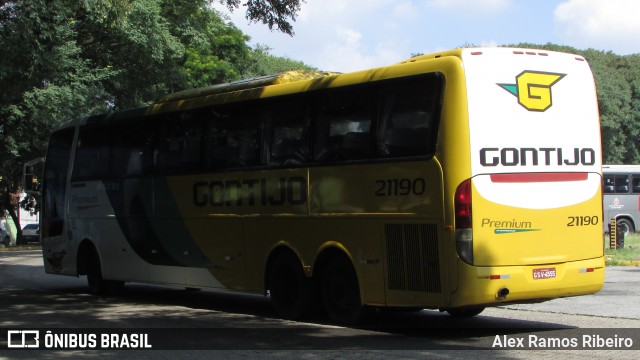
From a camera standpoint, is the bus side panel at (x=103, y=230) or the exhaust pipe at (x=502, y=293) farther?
the bus side panel at (x=103, y=230)

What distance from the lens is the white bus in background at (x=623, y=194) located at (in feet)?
129

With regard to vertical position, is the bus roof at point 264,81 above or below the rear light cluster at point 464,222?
above

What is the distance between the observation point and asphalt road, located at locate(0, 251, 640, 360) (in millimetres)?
9812

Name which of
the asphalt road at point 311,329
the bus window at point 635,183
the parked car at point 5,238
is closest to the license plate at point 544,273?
the asphalt road at point 311,329

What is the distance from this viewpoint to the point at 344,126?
40.0 ft

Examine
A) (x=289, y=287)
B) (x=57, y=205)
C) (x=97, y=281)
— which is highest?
(x=57, y=205)

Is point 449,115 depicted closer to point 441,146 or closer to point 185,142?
point 441,146

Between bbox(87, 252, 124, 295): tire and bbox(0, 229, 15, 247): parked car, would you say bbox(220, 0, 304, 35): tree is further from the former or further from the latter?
bbox(0, 229, 15, 247): parked car

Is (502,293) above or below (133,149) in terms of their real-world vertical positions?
below

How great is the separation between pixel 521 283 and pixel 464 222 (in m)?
1.03

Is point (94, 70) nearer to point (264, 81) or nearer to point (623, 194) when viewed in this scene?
point (264, 81)

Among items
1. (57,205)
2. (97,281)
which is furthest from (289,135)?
(57,205)

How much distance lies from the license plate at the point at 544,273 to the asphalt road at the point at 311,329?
73cm

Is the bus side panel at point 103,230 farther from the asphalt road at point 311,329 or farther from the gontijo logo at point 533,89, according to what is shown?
the gontijo logo at point 533,89
